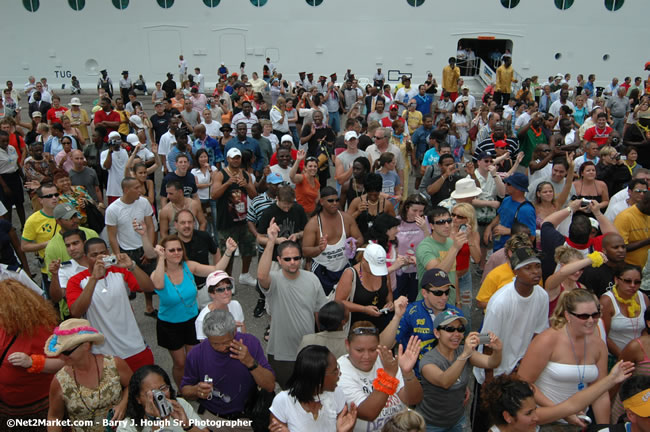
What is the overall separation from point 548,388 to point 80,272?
4.02 meters

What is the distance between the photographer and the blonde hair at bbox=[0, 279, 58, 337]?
368 centimetres

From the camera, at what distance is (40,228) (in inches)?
221

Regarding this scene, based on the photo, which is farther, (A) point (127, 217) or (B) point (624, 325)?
(A) point (127, 217)

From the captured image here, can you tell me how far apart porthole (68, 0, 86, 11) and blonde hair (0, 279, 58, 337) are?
90.9 ft

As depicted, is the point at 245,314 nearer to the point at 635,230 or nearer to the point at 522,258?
the point at 522,258

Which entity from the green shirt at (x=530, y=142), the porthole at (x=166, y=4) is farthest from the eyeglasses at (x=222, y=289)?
the porthole at (x=166, y=4)

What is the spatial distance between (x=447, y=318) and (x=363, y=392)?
0.79m

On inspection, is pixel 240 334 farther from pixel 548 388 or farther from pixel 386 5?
pixel 386 5

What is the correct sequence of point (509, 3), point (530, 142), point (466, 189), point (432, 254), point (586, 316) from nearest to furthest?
point (586, 316) → point (432, 254) → point (466, 189) → point (530, 142) → point (509, 3)

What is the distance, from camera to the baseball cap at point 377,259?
170 inches

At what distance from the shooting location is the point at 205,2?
26250 mm

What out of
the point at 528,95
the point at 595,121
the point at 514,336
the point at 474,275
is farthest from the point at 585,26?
the point at 514,336

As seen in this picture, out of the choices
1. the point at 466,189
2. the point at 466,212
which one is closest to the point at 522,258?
the point at 466,212

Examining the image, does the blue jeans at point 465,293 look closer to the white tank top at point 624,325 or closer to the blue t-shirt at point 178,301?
the white tank top at point 624,325
